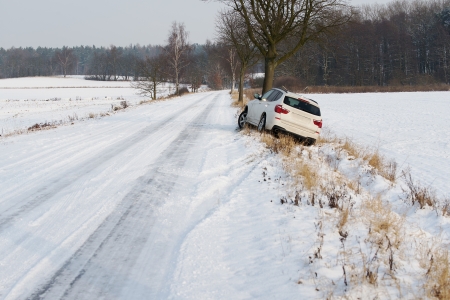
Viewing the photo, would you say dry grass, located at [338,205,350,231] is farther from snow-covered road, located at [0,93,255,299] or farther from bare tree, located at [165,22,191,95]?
bare tree, located at [165,22,191,95]

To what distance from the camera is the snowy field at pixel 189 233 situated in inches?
126

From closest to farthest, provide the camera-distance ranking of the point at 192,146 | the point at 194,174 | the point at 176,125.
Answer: the point at 194,174 → the point at 192,146 → the point at 176,125

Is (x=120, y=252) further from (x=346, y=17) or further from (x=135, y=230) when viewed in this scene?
(x=346, y=17)

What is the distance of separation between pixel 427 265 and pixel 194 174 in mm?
4396

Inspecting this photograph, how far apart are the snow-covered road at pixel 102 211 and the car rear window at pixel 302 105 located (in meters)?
2.76

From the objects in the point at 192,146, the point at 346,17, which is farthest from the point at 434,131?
the point at 192,146

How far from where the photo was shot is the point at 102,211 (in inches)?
194

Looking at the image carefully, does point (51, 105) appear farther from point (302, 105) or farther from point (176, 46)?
point (302, 105)

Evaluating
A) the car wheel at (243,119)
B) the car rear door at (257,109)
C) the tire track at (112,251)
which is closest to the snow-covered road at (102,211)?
the tire track at (112,251)

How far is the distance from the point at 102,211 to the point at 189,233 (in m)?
1.42

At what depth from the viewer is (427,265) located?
3441 mm

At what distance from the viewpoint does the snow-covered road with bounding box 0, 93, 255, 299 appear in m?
3.33

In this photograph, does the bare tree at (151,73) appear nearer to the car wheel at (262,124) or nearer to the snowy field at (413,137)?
the snowy field at (413,137)

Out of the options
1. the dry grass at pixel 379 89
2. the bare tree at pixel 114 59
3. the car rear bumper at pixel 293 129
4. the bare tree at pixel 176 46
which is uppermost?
the bare tree at pixel 114 59
